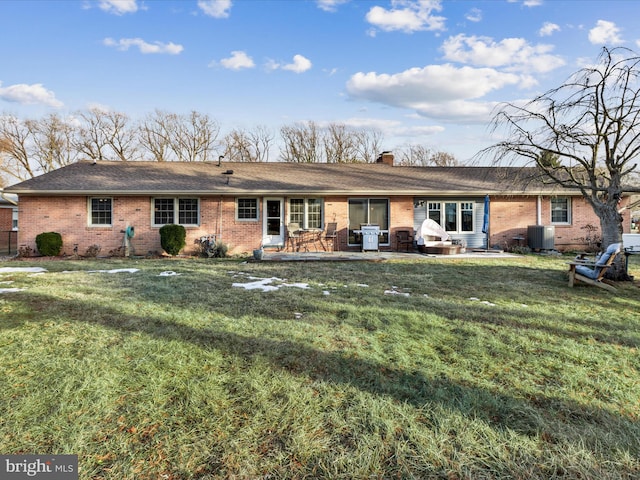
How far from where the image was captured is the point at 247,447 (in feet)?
6.37

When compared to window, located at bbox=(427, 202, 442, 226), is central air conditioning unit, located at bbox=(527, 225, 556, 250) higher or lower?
lower

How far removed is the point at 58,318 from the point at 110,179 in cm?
1071

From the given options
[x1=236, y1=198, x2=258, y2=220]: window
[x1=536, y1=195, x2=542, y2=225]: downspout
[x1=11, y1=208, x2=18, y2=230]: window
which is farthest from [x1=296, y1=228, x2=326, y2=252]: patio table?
[x1=11, y1=208, x2=18, y2=230]: window

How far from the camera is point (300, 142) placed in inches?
1272

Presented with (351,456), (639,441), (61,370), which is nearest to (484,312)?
(639,441)

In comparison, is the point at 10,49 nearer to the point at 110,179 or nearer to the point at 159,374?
the point at 110,179

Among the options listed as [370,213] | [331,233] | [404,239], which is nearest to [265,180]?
[331,233]

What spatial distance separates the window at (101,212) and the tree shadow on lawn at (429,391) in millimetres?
10340

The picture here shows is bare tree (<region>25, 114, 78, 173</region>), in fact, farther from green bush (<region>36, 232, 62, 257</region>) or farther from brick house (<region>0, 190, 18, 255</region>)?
green bush (<region>36, 232, 62, 257</region>)

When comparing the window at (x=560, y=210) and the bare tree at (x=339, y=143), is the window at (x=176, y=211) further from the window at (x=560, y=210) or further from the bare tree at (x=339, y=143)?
the bare tree at (x=339, y=143)

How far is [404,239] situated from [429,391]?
36.5 feet

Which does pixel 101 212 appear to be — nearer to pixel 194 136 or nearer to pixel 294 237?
pixel 294 237

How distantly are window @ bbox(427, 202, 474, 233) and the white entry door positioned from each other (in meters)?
5.96

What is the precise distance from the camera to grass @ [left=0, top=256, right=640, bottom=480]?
1872mm
